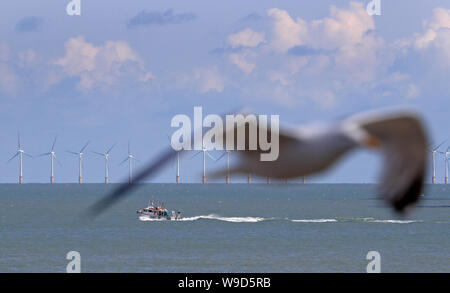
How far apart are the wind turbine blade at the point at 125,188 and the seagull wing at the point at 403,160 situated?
2.32m

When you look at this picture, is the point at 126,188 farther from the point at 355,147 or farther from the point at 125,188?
the point at 355,147

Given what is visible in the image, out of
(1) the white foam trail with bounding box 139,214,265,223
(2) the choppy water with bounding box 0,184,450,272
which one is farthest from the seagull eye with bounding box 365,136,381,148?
(1) the white foam trail with bounding box 139,214,265,223

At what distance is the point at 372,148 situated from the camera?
7.16 meters

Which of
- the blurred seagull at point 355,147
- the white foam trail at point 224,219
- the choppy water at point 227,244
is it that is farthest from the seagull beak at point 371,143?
the white foam trail at point 224,219

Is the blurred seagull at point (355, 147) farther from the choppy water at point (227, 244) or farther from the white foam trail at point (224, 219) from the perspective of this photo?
the white foam trail at point (224, 219)

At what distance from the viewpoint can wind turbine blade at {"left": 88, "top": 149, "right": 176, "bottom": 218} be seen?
7.04 meters

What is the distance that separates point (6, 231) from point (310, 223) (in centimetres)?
6140

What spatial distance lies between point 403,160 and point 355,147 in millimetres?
2139

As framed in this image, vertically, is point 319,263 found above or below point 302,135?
below
